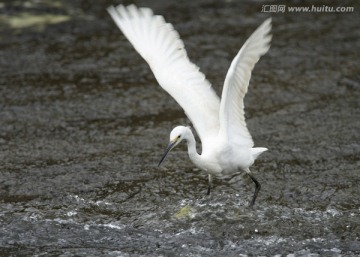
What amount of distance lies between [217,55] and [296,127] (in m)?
2.26

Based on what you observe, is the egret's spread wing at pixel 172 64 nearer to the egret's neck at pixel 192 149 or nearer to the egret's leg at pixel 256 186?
the egret's neck at pixel 192 149

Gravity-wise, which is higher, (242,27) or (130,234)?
(242,27)

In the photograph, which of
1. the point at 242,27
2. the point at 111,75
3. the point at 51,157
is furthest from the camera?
the point at 242,27

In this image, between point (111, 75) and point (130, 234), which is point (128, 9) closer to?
point (130, 234)

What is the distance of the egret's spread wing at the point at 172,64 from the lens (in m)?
6.69

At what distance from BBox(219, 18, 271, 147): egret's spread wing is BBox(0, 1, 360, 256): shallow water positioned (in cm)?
72

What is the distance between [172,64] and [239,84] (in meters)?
0.99

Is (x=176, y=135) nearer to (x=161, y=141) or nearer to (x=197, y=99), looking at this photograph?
(x=197, y=99)

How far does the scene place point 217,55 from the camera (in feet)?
33.7

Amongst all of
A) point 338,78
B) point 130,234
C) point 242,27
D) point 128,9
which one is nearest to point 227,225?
point 130,234

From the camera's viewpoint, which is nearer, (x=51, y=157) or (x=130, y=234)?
(x=130, y=234)

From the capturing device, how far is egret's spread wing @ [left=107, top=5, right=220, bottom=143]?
6.69 meters
